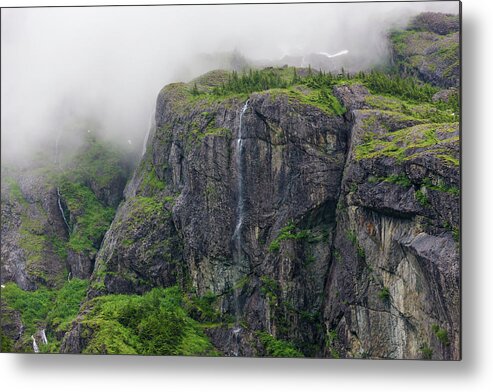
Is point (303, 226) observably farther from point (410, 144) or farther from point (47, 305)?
point (47, 305)

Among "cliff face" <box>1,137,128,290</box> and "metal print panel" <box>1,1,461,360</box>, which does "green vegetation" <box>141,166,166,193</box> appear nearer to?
"metal print panel" <box>1,1,461,360</box>

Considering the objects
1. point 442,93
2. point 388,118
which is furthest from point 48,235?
point 442,93

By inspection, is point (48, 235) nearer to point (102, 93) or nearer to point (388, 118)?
point (102, 93)

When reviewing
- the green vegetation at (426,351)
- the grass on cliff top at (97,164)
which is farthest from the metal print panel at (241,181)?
the grass on cliff top at (97,164)

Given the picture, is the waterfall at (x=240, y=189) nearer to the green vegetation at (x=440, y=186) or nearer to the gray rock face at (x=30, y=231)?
the green vegetation at (x=440, y=186)

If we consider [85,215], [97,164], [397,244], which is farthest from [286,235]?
[97,164]

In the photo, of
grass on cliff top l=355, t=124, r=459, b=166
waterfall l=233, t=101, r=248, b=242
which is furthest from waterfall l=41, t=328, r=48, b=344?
grass on cliff top l=355, t=124, r=459, b=166

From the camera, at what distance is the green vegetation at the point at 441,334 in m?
11.6

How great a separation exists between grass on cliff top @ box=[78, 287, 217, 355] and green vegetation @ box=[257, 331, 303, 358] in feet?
3.09

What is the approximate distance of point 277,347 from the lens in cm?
1284

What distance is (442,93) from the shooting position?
12633 millimetres

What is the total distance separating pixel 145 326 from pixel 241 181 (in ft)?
11.3

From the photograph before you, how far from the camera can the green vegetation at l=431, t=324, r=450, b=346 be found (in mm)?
11648

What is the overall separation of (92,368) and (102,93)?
614 cm
